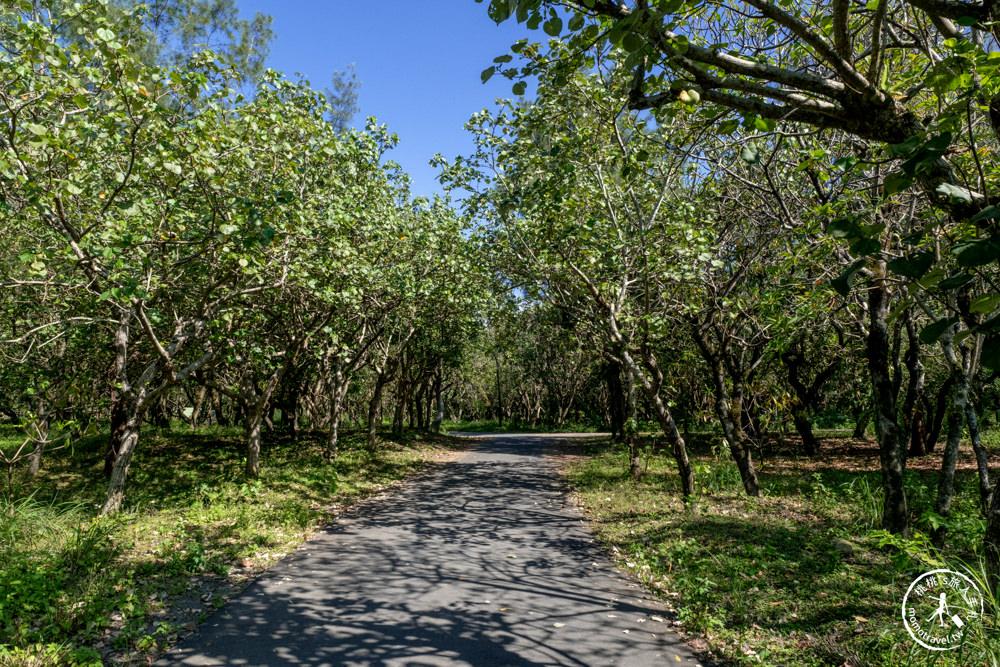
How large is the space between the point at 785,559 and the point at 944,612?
107 inches

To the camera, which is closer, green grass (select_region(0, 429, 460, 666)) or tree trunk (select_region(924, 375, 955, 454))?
green grass (select_region(0, 429, 460, 666))

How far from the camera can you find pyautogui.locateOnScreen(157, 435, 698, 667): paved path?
183 inches

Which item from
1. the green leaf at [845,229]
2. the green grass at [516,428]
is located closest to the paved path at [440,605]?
the green leaf at [845,229]

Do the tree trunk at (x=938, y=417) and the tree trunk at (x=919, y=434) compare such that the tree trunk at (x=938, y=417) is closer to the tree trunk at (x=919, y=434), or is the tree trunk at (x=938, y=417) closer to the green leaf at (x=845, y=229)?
the tree trunk at (x=919, y=434)

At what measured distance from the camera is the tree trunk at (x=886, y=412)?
23.6 ft

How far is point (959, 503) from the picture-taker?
976 cm

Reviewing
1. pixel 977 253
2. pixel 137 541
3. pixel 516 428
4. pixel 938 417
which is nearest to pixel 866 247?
pixel 977 253

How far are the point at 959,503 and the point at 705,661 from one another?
8.25 metres

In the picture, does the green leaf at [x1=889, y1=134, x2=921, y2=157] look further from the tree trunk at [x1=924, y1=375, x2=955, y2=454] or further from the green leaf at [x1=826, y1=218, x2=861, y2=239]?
the tree trunk at [x1=924, y1=375, x2=955, y2=454]

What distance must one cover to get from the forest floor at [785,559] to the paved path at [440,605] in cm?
51

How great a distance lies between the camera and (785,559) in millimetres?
6906

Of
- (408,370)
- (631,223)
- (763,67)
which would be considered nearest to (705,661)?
(763,67)

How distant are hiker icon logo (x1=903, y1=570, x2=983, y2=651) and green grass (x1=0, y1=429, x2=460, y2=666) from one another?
20.2 ft

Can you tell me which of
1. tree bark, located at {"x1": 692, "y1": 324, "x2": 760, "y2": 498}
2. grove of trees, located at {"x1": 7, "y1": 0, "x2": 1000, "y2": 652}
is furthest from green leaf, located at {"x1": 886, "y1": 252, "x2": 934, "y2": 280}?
tree bark, located at {"x1": 692, "y1": 324, "x2": 760, "y2": 498}
